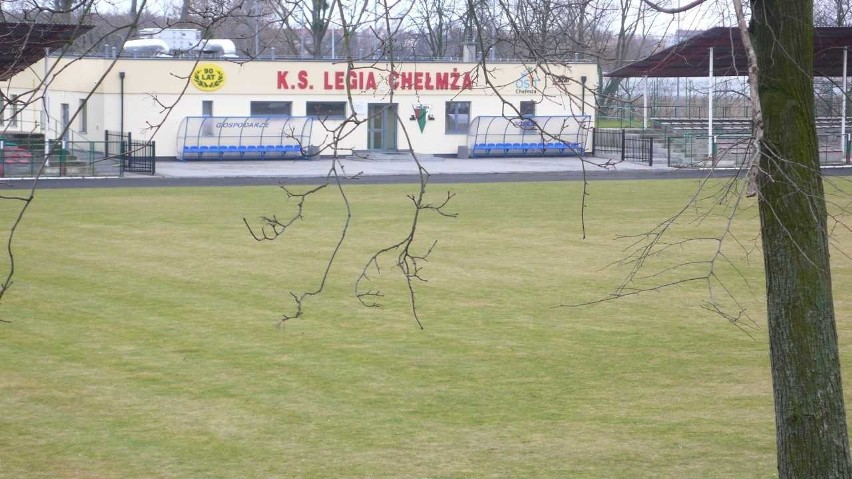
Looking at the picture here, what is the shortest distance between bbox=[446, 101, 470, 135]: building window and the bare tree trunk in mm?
46196

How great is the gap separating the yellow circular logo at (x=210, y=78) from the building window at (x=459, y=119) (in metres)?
10.9

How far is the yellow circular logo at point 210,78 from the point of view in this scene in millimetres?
47406

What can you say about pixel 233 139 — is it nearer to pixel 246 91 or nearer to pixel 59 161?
pixel 246 91

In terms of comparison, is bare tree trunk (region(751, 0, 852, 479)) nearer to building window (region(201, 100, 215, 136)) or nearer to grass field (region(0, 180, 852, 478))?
grass field (region(0, 180, 852, 478))

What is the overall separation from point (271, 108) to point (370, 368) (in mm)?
38875

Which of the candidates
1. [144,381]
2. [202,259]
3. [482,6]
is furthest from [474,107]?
[482,6]

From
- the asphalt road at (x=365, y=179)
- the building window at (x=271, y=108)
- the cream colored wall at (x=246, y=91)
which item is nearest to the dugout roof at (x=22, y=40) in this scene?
the asphalt road at (x=365, y=179)

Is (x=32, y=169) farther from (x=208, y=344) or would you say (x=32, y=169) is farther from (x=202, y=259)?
(x=208, y=344)

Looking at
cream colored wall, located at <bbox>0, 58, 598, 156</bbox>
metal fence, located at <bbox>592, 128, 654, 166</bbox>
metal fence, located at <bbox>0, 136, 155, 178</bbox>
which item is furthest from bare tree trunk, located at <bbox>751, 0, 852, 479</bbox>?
metal fence, located at <bbox>592, 128, 654, 166</bbox>

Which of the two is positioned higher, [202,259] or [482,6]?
[482,6]

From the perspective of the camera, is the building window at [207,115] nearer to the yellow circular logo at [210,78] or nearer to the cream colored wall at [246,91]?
the cream colored wall at [246,91]

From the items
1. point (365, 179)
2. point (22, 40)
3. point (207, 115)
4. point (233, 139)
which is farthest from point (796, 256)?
point (207, 115)

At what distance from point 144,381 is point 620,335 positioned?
575cm

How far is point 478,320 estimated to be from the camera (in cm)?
1430
